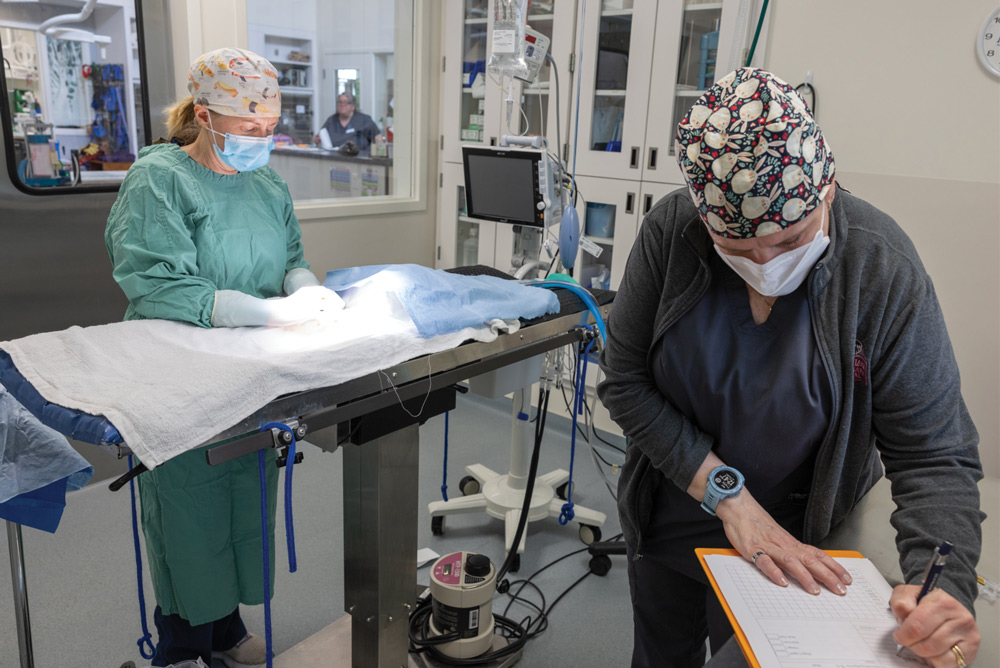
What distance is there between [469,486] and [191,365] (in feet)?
5.82

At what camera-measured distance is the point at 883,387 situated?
103cm

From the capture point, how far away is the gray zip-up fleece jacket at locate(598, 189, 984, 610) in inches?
38.5

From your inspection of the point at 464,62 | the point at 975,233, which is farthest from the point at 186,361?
the point at 464,62

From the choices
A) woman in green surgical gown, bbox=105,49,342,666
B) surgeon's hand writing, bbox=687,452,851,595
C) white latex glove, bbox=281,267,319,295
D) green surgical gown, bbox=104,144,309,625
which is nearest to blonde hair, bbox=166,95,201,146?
woman in green surgical gown, bbox=105,49,342,666

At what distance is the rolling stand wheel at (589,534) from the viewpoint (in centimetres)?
266

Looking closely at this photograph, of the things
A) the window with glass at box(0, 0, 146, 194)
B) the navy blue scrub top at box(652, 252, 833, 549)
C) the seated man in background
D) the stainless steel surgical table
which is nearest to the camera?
the navy blue scrub top at box(652, 252, 833, 549)

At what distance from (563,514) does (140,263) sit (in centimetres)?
169

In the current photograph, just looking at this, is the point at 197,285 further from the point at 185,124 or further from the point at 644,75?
the point at 644,75

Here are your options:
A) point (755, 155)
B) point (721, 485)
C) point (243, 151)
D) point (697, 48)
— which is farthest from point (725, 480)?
point (697, 48)

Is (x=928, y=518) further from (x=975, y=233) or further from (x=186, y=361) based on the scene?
(x=975, y=233)

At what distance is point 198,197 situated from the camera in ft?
5.43

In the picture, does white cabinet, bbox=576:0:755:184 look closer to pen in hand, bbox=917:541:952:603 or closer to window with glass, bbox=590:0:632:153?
window with glass, bbox=590:0:632:153

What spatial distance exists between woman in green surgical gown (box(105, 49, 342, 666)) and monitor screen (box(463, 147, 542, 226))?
79 centimetres

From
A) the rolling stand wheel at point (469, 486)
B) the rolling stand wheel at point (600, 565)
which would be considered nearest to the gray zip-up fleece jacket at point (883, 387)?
the rolling stand wheel at point (600, 565)
